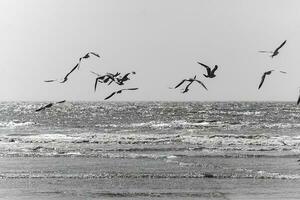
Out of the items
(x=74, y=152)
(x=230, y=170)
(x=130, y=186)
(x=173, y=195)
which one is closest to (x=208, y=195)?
(x=173, y=195)

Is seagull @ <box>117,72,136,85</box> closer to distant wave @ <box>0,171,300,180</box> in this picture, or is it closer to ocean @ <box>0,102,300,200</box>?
ocean @ <box>0,102,300,200</box>

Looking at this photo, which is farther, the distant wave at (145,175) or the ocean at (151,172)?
the distant wave at (145,175)

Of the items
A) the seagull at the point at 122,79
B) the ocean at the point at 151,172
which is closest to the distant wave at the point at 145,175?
the ocean at the point at 151,172

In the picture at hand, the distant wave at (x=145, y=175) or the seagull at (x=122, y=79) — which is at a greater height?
the seagull at (x=122, y=79)

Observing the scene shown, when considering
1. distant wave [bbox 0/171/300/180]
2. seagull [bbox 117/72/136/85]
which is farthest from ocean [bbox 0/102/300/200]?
seagull [bbox 117/72/136/85]

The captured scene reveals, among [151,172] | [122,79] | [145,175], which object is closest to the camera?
[122,79]

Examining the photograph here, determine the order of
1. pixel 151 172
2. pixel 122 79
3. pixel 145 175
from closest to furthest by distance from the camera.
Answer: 1. pixel 122 79
2. pixel 145 175
3. pixel 151 172

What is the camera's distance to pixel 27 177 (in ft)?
59.3

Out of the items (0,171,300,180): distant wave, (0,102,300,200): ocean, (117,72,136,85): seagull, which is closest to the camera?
(117,72,136,85): seagull

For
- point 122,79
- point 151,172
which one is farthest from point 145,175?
point 122,79

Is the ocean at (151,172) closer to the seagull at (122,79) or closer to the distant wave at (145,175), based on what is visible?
the distant wave at (145,175)

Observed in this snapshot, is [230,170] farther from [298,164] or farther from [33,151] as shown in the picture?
[33,151]

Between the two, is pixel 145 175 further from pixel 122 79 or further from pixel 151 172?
pixel 122 79

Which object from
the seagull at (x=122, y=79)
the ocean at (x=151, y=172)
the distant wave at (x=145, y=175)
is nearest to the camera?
the seagull at (x=122, y=79)
